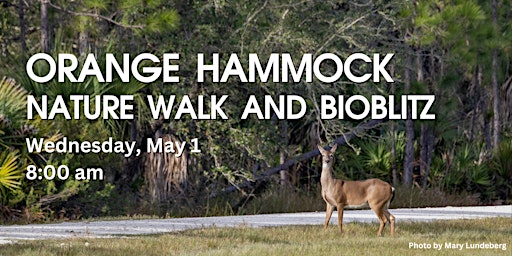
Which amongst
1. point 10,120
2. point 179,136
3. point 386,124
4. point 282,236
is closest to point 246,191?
point 179,136

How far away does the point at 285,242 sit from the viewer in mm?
13555

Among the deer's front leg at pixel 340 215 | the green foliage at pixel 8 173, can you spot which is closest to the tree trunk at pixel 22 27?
the green foliage at pixel 8 173

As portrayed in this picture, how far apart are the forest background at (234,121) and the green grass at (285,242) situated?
4.23 m

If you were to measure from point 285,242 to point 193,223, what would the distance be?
2787mm

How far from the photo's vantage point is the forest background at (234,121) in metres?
18.6

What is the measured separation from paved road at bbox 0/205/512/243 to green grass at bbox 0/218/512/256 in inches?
27.6

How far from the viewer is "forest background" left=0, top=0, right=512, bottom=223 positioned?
18.6 m

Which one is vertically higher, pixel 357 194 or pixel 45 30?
pixel 45 30

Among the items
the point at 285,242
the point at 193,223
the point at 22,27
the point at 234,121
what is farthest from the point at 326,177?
the point at 22,27

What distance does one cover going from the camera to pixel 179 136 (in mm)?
20266
